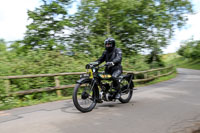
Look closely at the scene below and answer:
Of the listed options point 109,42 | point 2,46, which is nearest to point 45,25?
point 2,46

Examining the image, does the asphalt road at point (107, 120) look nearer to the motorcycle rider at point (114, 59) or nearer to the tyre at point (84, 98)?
the tyre at point (84, 98)

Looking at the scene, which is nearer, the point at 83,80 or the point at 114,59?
the point at 83,80

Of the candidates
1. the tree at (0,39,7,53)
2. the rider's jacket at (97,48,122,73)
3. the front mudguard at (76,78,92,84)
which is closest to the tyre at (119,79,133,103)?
the rider's jacket at (97,48,122,73)

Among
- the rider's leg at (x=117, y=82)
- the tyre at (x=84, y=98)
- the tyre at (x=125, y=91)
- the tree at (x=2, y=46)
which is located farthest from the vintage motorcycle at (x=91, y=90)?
the tree at (x=2, y=46)

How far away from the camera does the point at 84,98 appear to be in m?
5.31

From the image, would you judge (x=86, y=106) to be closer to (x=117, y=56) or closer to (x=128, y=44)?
(x=117, y=56)

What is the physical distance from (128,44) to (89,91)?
12.8m

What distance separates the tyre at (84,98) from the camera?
5081 mm

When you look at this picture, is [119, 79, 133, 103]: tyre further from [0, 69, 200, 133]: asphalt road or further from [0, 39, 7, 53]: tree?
[0, 39, 7, 53]: tree

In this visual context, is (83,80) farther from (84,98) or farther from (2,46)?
(2,46)

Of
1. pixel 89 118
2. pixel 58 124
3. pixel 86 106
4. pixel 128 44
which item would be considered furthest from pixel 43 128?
pixel 128 44

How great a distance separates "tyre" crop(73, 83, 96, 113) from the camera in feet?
16.7

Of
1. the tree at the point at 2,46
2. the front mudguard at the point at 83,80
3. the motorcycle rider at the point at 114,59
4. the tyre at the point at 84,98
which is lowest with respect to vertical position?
the tyre at the point at 84,98

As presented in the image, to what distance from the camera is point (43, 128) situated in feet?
13.0
